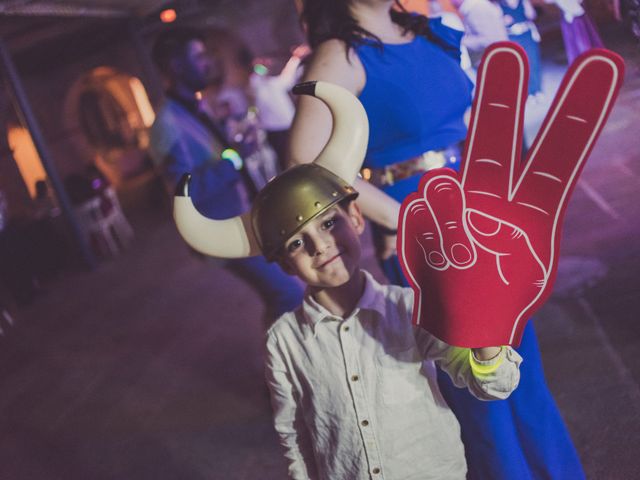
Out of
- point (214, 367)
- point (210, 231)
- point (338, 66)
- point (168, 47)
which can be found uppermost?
point (168, 47)

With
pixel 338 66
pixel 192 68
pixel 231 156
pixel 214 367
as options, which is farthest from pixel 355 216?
pixel 214 367

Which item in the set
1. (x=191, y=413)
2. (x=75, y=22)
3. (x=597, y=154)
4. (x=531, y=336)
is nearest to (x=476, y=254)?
(x=531, y=336)

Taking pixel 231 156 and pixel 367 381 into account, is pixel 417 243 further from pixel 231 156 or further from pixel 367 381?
pixel 231 156

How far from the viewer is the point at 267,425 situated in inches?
101

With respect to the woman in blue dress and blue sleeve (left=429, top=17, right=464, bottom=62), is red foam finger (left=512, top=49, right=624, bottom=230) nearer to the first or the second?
the woman in blue dress

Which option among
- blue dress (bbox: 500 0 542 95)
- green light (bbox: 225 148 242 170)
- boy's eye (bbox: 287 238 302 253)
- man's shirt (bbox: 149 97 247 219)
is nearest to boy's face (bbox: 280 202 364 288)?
boy's eye (bbox: 287 238 302 253)

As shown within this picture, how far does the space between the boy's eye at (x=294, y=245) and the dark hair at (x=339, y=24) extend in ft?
1.56

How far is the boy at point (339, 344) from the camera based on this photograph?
996 millimetres

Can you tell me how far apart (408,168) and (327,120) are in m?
0.22

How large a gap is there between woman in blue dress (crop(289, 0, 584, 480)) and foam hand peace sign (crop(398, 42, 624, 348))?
35 centimetres

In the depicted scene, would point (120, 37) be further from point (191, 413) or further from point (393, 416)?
point (393, 416)

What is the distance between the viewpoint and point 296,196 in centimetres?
98

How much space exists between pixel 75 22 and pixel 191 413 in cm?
813

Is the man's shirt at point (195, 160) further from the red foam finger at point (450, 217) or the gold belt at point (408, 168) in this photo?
the red foam finger at point (450, 217)
